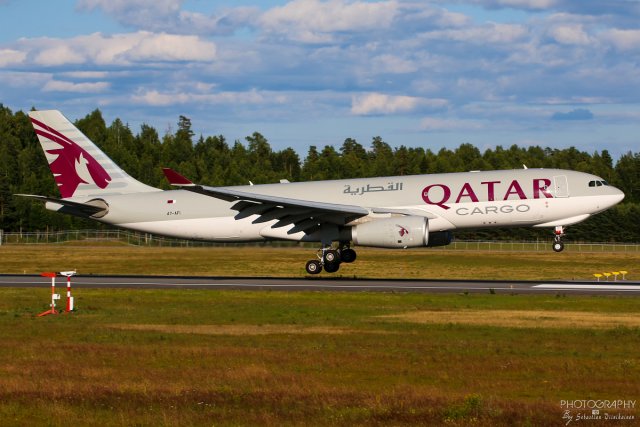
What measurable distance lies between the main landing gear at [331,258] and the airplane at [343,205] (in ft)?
0.14

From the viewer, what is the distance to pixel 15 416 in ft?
49.8

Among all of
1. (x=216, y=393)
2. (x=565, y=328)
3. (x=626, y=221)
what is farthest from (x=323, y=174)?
(x=216, y=393)

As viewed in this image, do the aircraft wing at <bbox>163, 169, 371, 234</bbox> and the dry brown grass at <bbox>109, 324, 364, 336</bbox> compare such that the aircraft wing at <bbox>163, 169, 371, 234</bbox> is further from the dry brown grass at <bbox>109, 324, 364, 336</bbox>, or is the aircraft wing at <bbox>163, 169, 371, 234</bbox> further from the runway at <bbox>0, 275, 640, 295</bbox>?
the dry brown grass at <bbox>109, 324, 364, 336</bbox>

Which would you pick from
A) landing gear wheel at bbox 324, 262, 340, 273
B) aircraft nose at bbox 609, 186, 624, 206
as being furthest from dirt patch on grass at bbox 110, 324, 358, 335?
aircraft nose at bbox 609, 186, 624, 206

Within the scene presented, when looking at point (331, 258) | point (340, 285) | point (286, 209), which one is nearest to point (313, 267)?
point (331, 258)

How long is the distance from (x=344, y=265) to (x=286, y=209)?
14517 millimetres

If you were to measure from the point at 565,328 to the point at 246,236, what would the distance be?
2139 cm

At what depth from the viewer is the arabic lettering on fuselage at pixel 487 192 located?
137 feet

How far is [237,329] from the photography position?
26.0 m

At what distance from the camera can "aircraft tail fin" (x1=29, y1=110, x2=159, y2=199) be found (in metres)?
46.9

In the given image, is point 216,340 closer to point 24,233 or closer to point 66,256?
point 66,256

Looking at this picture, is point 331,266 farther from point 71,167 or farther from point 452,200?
point 71,167

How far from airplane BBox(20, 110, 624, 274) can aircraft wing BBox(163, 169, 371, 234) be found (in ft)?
0.14

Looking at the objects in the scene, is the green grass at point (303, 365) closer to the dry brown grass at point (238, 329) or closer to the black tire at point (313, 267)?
the dry brown grass at point (238, 329)
